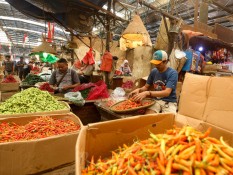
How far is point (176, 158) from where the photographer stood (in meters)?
1.16

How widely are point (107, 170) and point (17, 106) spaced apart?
2691mm

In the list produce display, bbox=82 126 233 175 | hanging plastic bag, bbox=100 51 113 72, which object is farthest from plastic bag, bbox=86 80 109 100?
produce display, bbox=82 126 233 175

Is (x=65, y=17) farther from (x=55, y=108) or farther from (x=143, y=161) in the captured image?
(x=143, y=161)

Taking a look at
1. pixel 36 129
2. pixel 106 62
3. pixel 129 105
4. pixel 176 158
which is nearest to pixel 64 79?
pixel 106 62

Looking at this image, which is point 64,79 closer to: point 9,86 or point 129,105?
point 129,105

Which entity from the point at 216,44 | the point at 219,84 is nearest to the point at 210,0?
the point at 216,44

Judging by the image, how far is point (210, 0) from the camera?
301 inches

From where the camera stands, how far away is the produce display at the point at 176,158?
1.09m

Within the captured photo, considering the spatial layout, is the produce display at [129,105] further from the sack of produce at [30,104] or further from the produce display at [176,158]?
the produce display at [176,158]

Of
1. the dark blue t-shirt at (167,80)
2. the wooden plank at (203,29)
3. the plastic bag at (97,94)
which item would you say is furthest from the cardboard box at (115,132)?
the wooden plank at (203,29)

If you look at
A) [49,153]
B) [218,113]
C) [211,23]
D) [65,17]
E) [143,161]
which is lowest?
[49,153]

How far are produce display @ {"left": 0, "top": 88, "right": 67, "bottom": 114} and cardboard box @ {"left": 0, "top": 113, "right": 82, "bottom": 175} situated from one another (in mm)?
1169

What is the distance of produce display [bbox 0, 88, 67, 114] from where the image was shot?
3.32m

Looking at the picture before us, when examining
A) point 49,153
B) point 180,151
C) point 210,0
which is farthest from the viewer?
point 210,0
